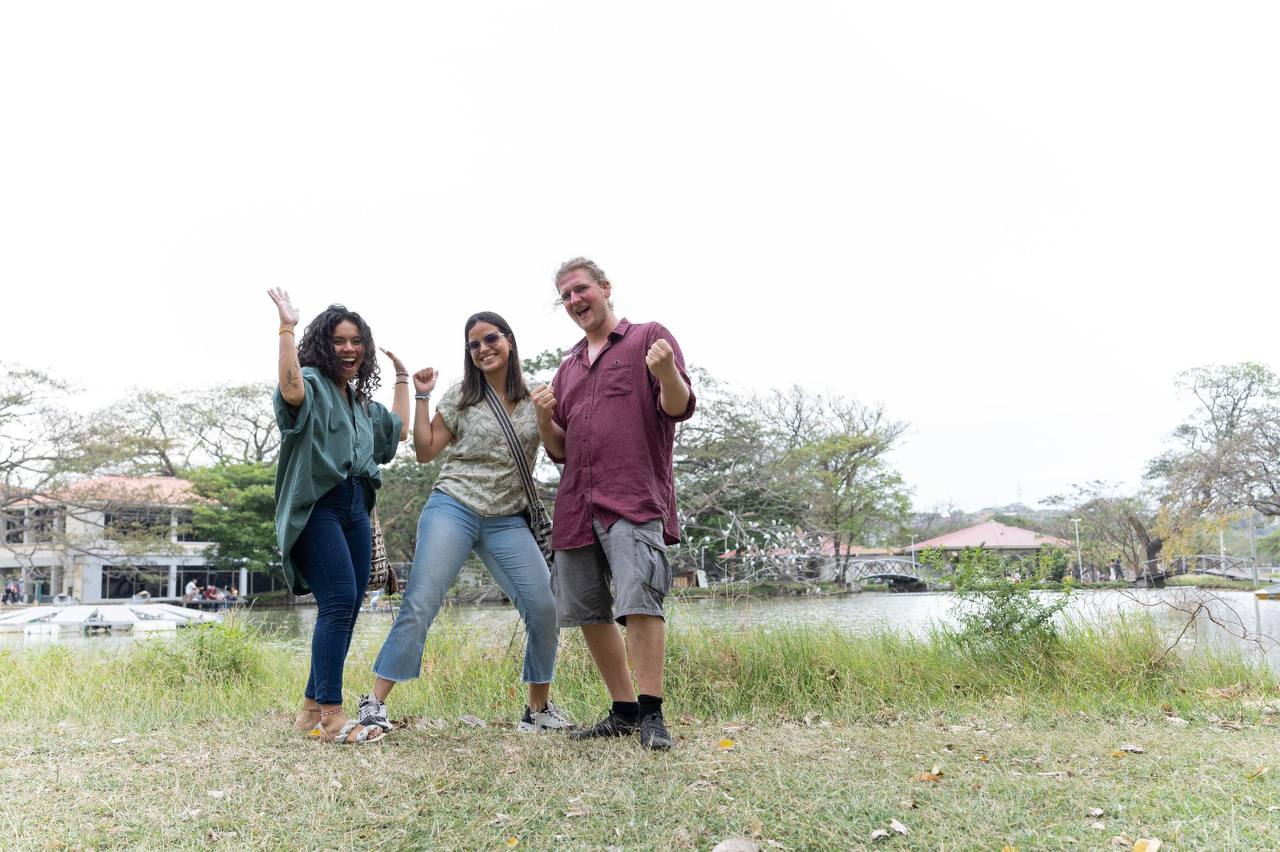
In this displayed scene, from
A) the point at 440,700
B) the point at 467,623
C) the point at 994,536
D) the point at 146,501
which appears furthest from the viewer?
the point at 994,536

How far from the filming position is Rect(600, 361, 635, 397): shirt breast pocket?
3105 mm

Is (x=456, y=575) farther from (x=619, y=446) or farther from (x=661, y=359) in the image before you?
(x=661, y=359)

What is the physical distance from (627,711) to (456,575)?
0.81m

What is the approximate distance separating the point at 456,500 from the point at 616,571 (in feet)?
2.58

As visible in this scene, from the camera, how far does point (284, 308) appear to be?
3.08 metres

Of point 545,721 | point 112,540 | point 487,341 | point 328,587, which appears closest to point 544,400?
point 487,341

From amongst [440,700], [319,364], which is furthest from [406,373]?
[440,700]

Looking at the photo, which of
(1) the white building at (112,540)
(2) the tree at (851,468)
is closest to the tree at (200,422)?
(1) the white building at (112,540)

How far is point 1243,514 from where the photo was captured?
22.6m

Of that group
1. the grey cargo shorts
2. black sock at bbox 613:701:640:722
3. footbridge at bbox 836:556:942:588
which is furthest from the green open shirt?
footbridge at bbox 836:556:942:588

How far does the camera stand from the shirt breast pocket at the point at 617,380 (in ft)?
10.2

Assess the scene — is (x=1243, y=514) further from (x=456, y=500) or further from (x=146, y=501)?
(x=146, y=501)

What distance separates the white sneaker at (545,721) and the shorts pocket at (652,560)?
77 centimetres

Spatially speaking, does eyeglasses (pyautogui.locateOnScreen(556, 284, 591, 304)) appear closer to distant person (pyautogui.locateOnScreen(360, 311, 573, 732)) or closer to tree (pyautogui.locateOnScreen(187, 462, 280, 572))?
distant person (pyautogui.locateOnScreen(360, 311, 573, 732))
